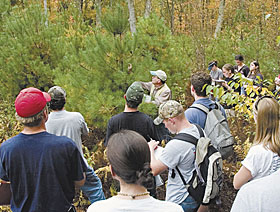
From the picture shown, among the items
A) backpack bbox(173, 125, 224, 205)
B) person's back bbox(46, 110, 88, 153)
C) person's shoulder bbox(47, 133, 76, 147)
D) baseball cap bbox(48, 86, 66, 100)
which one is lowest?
backpack bbox(173, 125, 224, 205)

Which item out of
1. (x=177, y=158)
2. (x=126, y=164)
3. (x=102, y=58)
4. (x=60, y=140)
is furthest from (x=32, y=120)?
(x=102, y=58)

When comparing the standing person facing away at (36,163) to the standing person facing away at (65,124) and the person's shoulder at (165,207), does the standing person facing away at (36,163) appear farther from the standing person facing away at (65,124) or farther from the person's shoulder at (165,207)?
the person's shoulder at (165,207)

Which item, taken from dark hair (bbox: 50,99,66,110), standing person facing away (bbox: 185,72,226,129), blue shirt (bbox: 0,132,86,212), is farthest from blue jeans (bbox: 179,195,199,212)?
dark hair (bbox: 50,99,66,110)

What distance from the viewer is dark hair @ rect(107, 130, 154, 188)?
1491mm

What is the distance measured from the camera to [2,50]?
7910 millimetres

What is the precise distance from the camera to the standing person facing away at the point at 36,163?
2223 millimetres

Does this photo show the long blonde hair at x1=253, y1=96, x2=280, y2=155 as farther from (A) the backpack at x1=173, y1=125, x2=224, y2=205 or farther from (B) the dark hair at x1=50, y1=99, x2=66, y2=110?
(B) the dark hair at x1=50, y1=99, x2=66, y2=110

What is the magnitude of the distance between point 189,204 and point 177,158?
475 mm

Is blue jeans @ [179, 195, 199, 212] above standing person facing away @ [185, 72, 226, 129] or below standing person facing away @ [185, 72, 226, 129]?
below

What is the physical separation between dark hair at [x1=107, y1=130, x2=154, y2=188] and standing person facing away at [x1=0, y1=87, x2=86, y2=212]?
0.83 metres

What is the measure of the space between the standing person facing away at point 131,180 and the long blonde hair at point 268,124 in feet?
3.46

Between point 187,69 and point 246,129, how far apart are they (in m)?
2.40

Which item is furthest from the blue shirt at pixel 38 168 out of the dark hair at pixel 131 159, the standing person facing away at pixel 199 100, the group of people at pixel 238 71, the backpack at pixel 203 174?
the group of people at pixel 238 71

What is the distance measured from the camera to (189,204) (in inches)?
103
